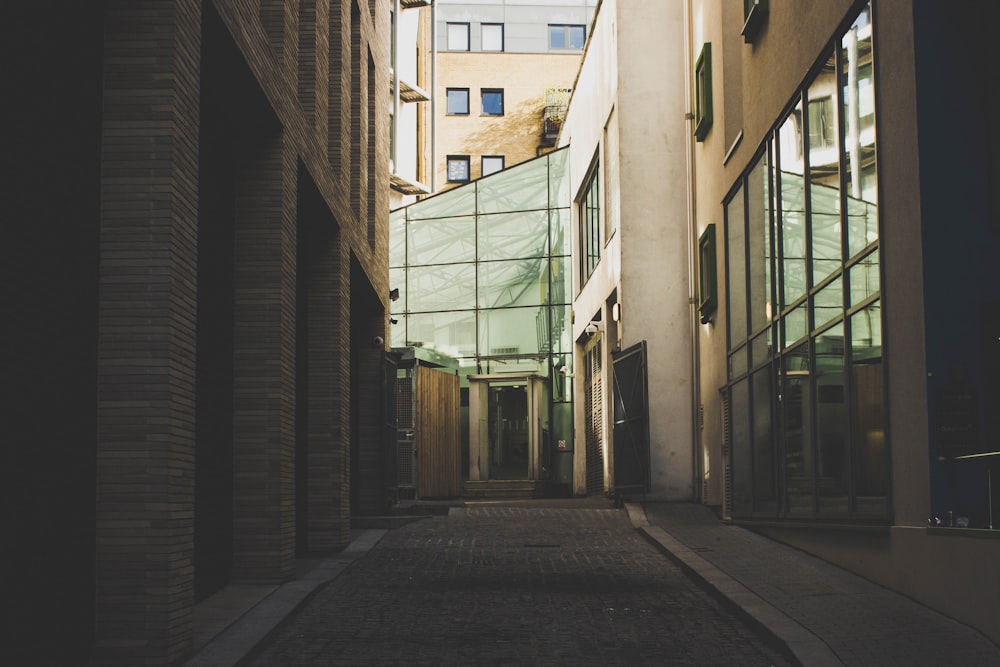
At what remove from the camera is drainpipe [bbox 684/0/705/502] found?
23.1m

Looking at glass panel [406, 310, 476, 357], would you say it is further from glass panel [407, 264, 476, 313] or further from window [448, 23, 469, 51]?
window [448, 23, 469, 51]

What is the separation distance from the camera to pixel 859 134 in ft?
38.2

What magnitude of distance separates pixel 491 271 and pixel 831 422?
70.9ft

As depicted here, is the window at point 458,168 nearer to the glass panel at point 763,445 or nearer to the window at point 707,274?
the window at point 707,274

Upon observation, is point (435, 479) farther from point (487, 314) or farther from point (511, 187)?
point (511, 187)

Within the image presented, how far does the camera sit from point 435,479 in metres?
29.0

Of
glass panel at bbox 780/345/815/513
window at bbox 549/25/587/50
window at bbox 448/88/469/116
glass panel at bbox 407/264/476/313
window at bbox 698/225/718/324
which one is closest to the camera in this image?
glass panel at bbox 780/345/815/513

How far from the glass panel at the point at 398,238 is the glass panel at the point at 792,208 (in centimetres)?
2026

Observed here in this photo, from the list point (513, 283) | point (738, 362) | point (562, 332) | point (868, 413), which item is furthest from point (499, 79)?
point (868, 413)

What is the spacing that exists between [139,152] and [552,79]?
45195mm

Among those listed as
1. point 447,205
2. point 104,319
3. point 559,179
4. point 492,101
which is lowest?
point 104,319

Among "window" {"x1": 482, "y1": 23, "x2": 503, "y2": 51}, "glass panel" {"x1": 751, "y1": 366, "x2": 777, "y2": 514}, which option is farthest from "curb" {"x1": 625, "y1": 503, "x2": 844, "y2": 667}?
"window" {"x1": 482, "y1": 23, "x2": 503, "y2": 51}

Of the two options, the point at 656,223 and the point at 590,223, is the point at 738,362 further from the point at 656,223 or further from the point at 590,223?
the point at 590,223

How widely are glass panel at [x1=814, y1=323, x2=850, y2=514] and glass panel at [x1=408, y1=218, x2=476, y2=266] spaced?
70.2 feet
